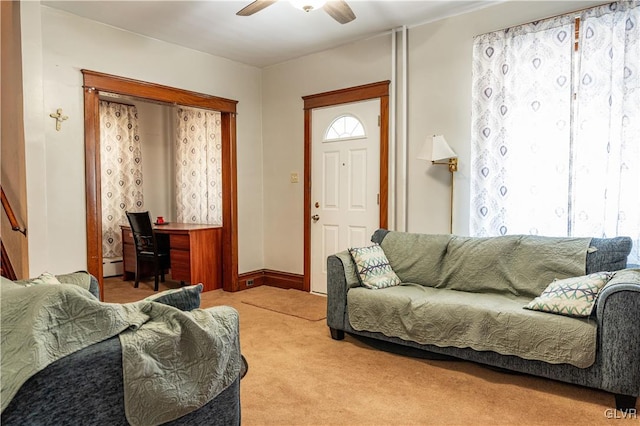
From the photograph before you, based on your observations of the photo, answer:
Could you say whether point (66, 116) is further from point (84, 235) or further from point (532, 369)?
point (532, 369)

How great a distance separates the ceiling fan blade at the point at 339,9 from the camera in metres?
2.77

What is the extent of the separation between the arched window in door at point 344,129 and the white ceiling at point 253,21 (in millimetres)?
800

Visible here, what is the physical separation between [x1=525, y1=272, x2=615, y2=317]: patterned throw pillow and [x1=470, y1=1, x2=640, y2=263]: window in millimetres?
673

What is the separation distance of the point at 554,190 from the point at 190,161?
4.71m

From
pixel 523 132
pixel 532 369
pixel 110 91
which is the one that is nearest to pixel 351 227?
pixel 523 132

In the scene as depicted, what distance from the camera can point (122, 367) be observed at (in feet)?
3.99

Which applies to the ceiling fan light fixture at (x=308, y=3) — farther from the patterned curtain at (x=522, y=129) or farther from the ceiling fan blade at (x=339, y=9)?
the patterned curtain at (x=522, y=129)

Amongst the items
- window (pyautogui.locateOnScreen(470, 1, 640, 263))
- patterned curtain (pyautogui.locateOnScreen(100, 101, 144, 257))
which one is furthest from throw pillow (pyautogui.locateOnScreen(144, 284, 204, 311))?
patterned curtain (pyautogui.locateOnScreen(100, 101, 144, 257))

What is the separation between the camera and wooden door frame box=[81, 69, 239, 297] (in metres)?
3.76

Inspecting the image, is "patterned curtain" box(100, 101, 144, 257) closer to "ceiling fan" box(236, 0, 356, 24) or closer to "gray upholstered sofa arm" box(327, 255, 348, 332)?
"ceiling fan" box(236, 0, 356, 24)

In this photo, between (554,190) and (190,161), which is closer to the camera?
(554,190)

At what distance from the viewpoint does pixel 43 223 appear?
3.05 metres

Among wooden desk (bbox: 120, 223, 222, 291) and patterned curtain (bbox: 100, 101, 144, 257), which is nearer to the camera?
wooden desk (bbox: 120, 223, 222, 291)

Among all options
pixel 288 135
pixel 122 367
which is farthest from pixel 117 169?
pixel 122 367
